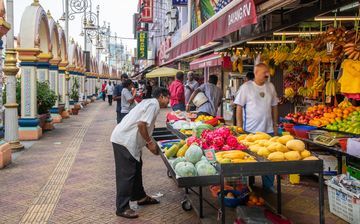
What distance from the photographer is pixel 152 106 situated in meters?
5.33

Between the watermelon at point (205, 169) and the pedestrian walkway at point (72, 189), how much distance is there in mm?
1454

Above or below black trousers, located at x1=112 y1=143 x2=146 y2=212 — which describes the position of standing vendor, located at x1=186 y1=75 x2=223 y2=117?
above

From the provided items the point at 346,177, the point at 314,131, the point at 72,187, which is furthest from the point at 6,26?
the point at 346,177

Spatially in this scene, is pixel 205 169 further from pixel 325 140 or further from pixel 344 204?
pixel 325 140

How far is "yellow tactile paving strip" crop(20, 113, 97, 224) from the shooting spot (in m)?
5.78

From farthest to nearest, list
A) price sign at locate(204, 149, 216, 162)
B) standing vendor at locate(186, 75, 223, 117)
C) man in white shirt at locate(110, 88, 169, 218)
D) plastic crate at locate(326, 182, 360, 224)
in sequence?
standing vendor at locate(186, 75, 223, 117) < man in white shirt at locate(110, 88, 169, 218) < plastic crate at locate(326, 182, 360, 224) < price sign at locate(204, 149, 216, 162)

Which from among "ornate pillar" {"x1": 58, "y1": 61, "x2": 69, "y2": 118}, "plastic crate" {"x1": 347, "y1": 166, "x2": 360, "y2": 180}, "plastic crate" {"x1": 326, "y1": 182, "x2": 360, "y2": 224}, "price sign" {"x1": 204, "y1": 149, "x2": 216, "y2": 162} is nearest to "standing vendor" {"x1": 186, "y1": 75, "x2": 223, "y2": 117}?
"plastic crate" {"x1": 347, "y1": 166, "x2": 360, "y2": 180}

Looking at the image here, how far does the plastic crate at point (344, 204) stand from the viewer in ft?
16.8

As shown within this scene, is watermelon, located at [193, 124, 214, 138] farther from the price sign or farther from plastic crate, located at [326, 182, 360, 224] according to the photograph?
plastic crate, located at [326, 182, 360, 224]

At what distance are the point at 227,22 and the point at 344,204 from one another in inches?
121

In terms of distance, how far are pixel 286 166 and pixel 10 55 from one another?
8756 millimetres

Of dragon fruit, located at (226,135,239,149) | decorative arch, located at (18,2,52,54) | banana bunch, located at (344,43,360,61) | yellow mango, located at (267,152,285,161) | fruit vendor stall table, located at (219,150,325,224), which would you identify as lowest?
fruit vendor stall table, located at (219,150,325,224)

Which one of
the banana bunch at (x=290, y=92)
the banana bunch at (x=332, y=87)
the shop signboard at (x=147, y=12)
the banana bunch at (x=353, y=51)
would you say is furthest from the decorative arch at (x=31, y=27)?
the shop signboard at (x=147, y=12)

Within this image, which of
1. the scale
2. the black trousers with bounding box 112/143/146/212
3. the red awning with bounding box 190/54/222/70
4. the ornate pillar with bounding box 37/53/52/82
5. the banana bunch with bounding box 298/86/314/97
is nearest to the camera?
the black trousers with bounding box 112/143/146/212
